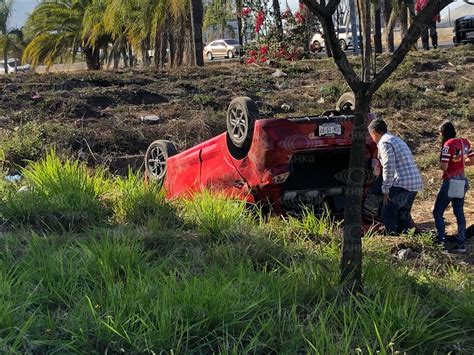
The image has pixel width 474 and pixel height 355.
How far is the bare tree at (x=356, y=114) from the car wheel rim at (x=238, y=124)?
2.37 metres

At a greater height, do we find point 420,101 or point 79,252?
point 420,101

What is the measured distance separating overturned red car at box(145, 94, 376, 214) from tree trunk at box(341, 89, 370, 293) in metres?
1.97

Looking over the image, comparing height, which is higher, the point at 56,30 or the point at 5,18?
the point at 5,18

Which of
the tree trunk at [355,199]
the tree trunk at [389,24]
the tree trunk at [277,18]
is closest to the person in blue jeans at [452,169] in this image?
the tree trunk at [355,199]

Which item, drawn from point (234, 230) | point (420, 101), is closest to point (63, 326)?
point (234, 230)

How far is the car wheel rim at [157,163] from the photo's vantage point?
26.3 feet

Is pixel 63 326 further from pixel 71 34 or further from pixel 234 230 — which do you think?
pixel 71 34

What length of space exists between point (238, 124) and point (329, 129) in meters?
0.91

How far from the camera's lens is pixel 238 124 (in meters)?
6.35

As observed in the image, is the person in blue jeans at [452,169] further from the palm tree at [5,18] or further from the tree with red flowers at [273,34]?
the palm tree at [5,18]

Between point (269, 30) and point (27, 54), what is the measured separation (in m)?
16.3

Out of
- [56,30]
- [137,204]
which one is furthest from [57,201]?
[56,30]

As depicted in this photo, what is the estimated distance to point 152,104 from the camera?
1367 centimetres

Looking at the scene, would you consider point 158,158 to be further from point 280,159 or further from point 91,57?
point 91,57
